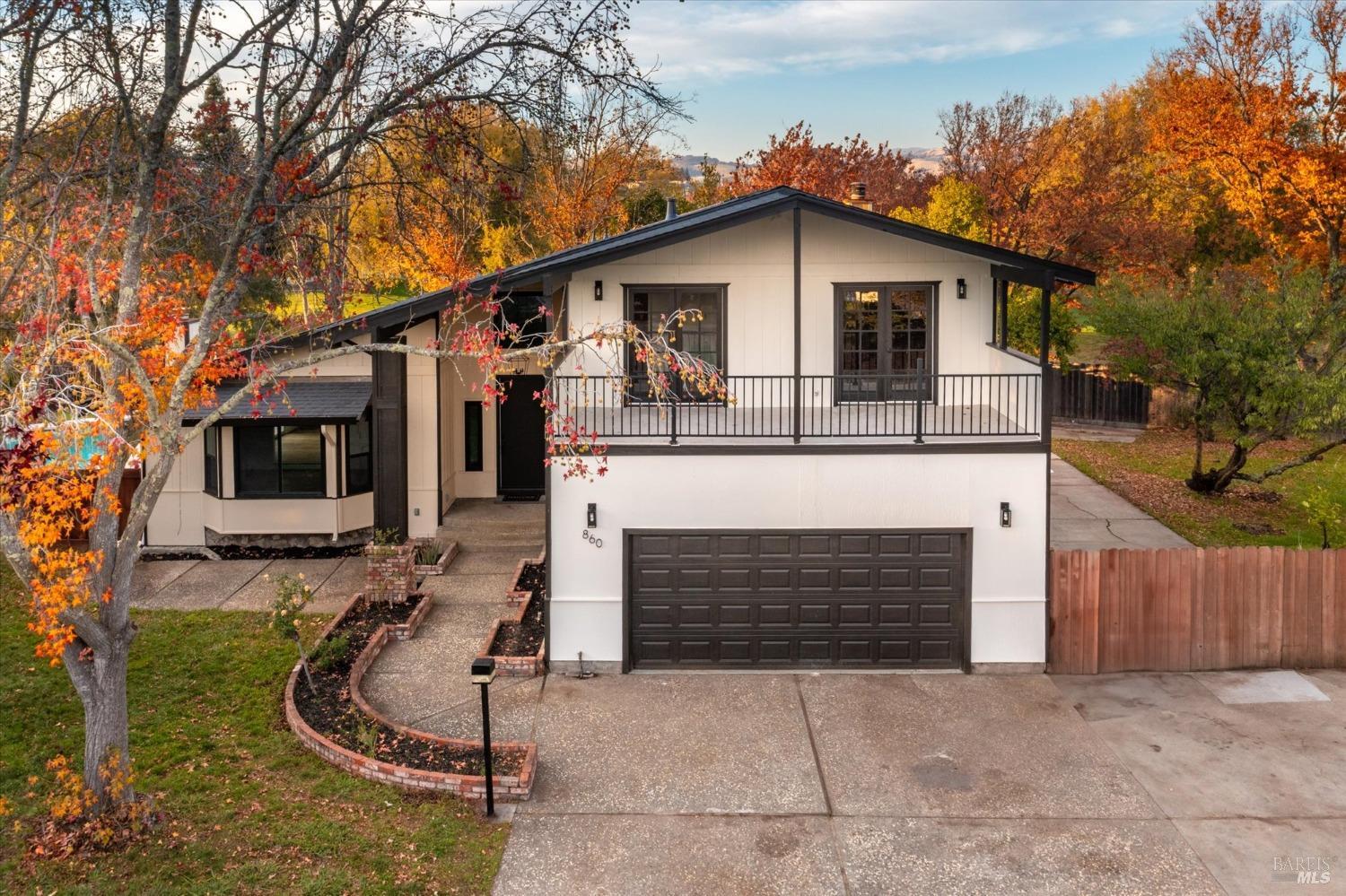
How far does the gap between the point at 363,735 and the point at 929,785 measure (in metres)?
5.50

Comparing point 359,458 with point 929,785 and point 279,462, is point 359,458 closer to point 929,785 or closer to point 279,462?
point 279,462

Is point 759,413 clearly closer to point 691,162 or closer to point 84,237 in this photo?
point 84,237

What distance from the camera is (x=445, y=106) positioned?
10.0 m

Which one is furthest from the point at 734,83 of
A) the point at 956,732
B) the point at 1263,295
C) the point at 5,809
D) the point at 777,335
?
the point at 5,809

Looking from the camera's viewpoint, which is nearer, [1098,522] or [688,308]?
[688,308]

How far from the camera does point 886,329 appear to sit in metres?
15.1

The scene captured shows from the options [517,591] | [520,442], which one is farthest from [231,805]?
[520,442]

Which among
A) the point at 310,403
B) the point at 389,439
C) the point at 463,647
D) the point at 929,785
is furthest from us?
the point at 310,403

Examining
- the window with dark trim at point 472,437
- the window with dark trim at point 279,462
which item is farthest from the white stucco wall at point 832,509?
the window with dark trim at point 472,437

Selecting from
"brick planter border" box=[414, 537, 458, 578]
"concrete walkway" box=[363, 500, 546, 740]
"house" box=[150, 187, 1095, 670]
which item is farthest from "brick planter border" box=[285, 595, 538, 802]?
"brick planter border" box=[414, 537, 458, 578]

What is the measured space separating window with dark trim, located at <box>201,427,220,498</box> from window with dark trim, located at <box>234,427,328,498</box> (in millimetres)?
312

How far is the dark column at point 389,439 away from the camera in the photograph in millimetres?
16984

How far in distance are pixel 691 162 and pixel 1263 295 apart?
4883 cm

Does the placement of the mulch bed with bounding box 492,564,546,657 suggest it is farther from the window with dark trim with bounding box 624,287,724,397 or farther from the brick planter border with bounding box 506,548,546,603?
the window with dark trim with bounding box 624,287,724,397
